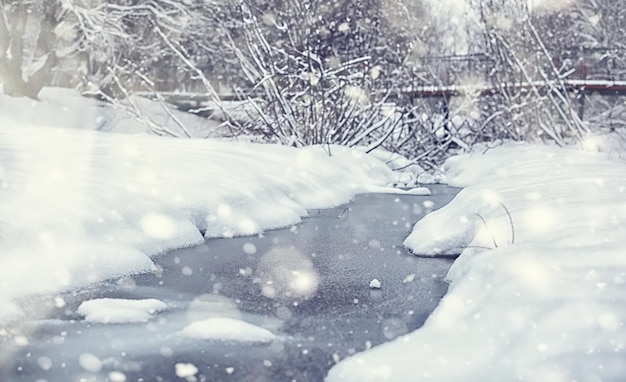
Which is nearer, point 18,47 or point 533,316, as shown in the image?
point 533,316

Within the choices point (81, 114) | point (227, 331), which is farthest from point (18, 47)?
point (227, 331)

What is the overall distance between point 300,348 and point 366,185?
259 inches

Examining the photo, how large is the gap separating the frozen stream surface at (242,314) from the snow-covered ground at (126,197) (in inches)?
7.2

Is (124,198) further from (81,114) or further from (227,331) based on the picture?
(81,114)

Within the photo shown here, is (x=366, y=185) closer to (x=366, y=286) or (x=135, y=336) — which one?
(x=366, y=286)

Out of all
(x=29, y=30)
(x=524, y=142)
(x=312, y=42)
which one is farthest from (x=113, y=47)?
(x=524, y=142)

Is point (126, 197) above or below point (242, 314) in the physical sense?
below

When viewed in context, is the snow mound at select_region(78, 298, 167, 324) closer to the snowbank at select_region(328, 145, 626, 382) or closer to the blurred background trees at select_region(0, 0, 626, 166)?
the snowbank at select_region(328, 145, 626, 382)

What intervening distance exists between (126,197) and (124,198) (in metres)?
0.04

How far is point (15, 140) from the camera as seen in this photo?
649 centimetres

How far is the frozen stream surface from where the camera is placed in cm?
246

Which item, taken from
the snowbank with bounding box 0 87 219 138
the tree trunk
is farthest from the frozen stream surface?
the tree trunk

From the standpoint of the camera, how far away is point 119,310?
3.04 meters

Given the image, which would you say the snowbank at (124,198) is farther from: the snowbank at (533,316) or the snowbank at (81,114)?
the snowbank at (81,114)
